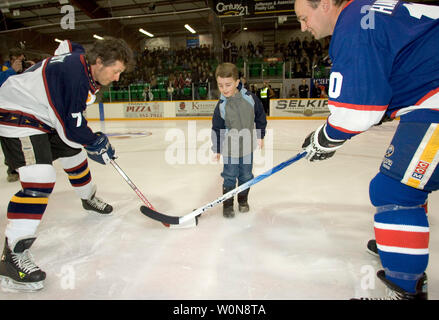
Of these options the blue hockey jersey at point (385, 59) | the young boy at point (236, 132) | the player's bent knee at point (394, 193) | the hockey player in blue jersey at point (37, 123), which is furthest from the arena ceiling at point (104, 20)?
the player's bent knee at point (394, 193)

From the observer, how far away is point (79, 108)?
1219 millimetres

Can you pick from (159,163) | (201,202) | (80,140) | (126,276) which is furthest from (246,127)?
(159,163)

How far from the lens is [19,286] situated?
1.05 metres

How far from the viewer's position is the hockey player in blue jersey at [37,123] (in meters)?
1.09

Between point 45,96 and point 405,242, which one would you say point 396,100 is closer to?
point 405,242

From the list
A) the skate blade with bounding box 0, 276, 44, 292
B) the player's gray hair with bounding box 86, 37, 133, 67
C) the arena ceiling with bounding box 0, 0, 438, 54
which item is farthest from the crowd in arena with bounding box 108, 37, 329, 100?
the skate blade with bounding box 0, 276, 44, 292

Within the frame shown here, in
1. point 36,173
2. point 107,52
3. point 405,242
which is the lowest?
point 405,242

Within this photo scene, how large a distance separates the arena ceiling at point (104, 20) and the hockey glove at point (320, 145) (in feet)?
A: 30.3

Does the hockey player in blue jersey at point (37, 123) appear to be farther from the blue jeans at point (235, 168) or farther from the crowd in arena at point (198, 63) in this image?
the crowd in arena at point (198, 63)

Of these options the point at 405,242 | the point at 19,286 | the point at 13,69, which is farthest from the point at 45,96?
the point at 13,69

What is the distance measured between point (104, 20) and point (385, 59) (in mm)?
12428
